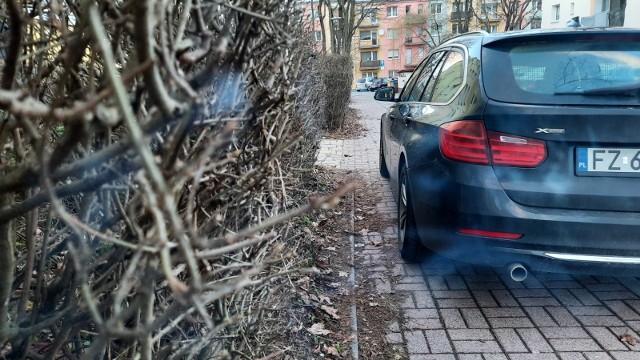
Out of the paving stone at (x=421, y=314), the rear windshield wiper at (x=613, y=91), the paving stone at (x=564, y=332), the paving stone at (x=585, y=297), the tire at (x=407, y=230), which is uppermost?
the rear windshield wiper at (x=613, y=91)

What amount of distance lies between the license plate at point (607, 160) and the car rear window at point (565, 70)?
30cm

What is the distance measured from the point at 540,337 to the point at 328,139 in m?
9.25

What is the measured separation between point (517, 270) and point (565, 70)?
127cm

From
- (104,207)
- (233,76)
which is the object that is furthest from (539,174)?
(104,207)

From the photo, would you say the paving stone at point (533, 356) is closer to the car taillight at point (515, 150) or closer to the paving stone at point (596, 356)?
the paving stone at point (596, 356)

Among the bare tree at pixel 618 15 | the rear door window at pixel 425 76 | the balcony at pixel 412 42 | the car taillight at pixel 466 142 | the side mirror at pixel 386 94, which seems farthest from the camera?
the balcony at pixel 412 42

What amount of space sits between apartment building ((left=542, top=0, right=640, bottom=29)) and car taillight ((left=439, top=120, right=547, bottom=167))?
57.9 feet

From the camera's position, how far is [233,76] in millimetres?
1978

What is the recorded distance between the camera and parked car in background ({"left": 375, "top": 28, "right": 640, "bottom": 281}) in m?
2.94

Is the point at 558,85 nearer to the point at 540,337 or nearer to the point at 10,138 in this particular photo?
the point at 540,337

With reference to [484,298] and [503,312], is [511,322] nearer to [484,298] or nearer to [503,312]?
[503,312]

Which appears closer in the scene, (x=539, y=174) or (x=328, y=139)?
(x=539, y=174)

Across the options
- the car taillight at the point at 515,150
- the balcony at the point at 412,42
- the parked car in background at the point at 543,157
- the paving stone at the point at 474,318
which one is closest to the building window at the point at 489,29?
the parked car in background at the point at 543,157

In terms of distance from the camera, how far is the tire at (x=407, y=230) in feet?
13.1
